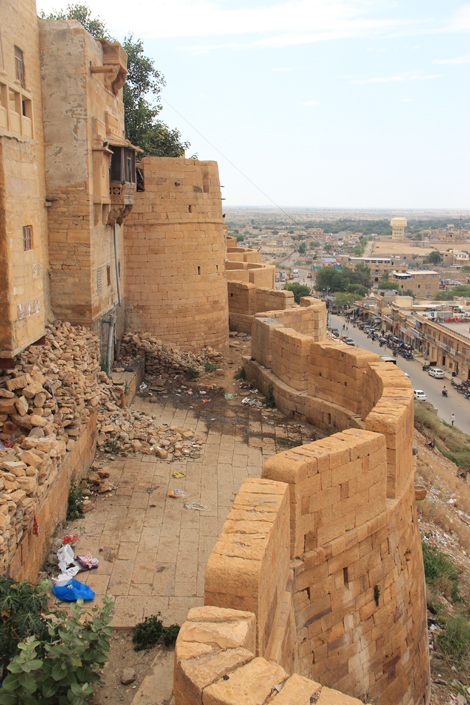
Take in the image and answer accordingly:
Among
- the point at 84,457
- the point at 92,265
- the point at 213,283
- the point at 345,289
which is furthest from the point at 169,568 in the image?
the point at 345,289

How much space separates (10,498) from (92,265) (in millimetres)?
5761

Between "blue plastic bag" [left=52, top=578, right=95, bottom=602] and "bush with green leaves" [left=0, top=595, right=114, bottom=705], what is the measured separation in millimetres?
1137

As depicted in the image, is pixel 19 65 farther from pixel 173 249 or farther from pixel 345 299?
pixel 345 299

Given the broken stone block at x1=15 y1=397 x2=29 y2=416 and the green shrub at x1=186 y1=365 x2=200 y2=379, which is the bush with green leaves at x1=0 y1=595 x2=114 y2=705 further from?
the green shrub at x1=186 y1=365 x2=200 y2=379

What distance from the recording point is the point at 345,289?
86000mm

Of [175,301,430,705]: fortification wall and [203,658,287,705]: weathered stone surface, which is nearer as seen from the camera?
[203,658,287,705]: weathered stone surface

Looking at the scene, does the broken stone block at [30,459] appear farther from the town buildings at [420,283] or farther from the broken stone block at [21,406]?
the town buildings at [420,283]

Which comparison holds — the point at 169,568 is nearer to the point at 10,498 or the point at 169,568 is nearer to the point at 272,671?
the point at 10,498

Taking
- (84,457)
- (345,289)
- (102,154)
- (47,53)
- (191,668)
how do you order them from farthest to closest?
(345,289)
(102,154)
(47,53)
(84,457)
(191,668)

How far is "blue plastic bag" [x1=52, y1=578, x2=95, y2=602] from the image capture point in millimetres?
5371

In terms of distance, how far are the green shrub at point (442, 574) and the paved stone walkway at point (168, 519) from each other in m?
2.77

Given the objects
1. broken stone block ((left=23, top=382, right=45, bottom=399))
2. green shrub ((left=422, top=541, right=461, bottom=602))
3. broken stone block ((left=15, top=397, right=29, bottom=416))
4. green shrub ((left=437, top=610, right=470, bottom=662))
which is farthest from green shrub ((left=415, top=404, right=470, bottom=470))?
broken stone block ((left=15, top=397, right=29, bottom=416))

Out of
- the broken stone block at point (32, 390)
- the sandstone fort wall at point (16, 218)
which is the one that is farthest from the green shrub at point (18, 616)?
the sandstone fort wall at point (16, 218)

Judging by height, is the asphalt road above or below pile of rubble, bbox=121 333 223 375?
below
